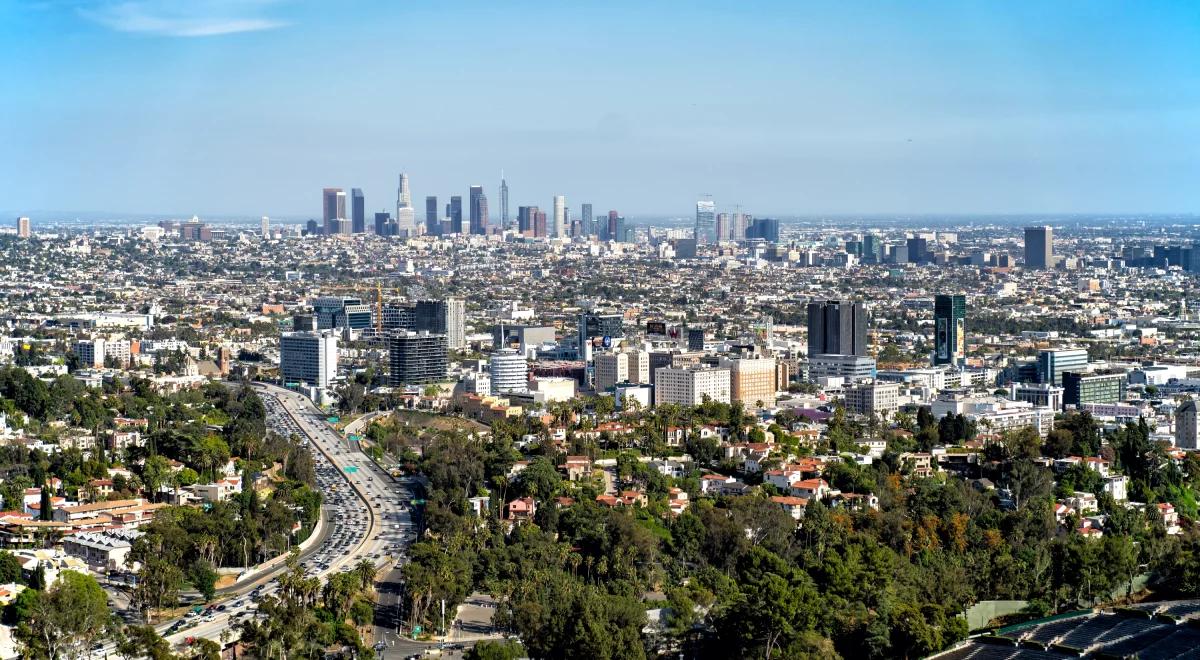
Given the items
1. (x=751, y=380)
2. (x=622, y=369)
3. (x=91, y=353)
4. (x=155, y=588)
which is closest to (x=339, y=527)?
(x=155, y=588)

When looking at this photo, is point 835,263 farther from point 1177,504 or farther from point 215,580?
point 215,580

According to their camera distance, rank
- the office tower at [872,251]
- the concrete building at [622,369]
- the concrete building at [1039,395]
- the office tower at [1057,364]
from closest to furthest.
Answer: the concrete building at [1039,395]
the concrete building at [622,369]
the office tower at [1057,364]
the office tower at [872,251]

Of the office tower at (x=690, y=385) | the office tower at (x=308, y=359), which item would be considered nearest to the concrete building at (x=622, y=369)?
the office tower at (x=690, y=385)

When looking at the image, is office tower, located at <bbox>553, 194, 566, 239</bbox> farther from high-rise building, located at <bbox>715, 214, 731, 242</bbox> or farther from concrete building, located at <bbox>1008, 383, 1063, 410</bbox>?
concrete building, located at <bbox>1008, 383, 1063, 410</bbox>

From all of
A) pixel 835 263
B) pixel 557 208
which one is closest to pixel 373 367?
pixel 835 263

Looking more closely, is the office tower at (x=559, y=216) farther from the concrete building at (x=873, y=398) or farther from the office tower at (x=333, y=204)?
the concrete building at (x=873, y=398)

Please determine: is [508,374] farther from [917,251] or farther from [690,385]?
[917,251]
